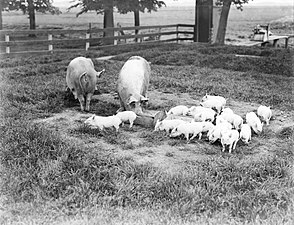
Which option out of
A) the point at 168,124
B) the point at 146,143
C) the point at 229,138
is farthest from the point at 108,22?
the point at 229,138

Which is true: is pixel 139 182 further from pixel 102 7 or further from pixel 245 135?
pixel 102 7

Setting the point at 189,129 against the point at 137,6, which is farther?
the point at 137,6

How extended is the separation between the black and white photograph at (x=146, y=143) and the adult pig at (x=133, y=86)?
21mm

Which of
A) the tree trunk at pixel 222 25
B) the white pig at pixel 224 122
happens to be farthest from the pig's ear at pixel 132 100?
the tree trunk at pixel 222 25

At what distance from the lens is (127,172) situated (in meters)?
3.97

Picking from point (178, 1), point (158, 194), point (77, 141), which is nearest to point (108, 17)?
point (178, 1)

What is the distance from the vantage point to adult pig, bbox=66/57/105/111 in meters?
6.79

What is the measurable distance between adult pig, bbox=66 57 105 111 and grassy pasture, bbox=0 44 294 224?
0.79ft

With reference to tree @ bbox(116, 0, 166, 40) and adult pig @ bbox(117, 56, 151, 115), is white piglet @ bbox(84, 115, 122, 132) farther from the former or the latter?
tree @ bbox(116, 0, 166, 40)

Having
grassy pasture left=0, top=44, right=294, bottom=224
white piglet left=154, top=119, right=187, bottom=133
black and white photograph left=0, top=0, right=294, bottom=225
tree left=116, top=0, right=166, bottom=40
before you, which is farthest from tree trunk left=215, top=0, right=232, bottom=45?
white piglet left=154, top=119, right=187, bottom=133

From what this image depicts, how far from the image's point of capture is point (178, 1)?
17.5 metres

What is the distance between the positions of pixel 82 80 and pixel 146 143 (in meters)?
2.18

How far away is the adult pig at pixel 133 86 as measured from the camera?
20.6 feet

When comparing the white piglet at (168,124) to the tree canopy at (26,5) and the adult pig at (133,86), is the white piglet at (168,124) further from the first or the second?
the tree canopy at (26,5)
